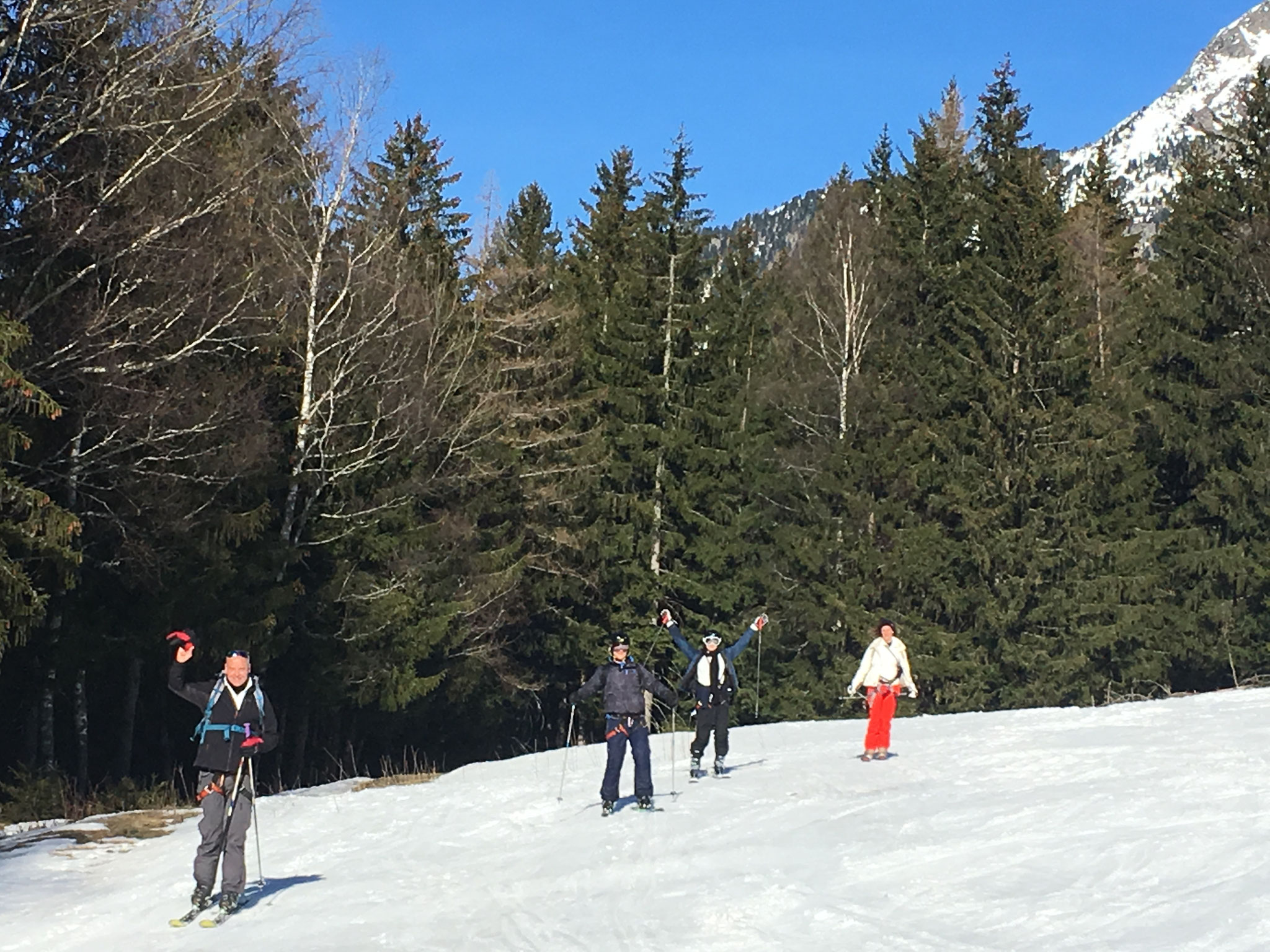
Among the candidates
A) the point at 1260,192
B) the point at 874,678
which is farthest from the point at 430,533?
the point at 1260,192

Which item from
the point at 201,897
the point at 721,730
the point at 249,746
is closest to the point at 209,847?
the point at 201,897

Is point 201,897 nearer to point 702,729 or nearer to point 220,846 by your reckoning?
point 220,846

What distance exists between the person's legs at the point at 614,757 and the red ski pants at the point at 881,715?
4.41 metres

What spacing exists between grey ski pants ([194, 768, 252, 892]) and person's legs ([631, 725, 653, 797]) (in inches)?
181

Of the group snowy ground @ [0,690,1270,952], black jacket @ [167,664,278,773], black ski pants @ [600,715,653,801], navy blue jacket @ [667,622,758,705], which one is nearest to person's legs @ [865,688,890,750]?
snowy ground @ [0,690,1270,952]

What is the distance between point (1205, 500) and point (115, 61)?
98.3 feet

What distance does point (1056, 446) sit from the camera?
1323 inches

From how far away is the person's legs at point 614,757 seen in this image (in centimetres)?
1357

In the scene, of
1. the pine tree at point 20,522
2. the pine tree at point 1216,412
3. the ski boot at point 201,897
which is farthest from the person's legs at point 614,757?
the pine tree at point 1216,412

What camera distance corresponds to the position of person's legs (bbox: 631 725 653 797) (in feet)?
44.1

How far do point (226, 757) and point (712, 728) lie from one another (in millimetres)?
7400

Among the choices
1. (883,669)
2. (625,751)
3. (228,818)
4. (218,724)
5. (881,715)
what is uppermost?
(883,669)

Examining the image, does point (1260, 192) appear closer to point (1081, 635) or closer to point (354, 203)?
point (1081, 635)

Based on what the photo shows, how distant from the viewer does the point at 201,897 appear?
9.89 metres
